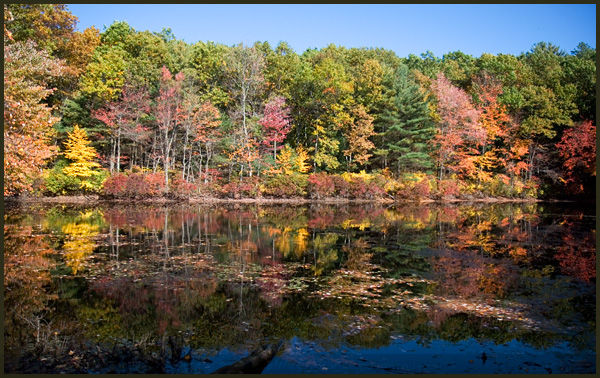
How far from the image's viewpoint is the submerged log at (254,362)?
5270 millimetres

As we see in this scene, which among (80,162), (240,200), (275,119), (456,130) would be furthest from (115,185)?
(456,130)

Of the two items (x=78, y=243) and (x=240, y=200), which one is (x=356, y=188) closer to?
(x=240, y=200)

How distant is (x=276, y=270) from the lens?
10922 millimetres

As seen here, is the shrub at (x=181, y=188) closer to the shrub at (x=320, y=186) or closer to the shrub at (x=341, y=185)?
the shrub at (x=320, y=186)

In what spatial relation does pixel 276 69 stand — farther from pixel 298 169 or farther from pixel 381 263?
pixel 381 263

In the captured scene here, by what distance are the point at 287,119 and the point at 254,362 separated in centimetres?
3702

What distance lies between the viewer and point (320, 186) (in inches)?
1455

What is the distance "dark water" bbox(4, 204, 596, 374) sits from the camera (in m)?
Result: 5.86

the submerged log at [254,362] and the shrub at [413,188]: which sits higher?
the shrub at [413,188]

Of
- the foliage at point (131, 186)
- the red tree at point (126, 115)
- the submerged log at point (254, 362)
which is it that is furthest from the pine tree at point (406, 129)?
the submerged log at point (254, 362)

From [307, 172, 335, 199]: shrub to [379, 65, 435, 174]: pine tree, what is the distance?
7.07 metres

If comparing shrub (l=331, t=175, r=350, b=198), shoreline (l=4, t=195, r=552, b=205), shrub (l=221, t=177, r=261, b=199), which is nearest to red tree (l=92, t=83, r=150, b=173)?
shoreline (l=4, t=195, r=552, b=205)

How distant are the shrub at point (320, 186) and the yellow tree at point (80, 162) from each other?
17570 mm

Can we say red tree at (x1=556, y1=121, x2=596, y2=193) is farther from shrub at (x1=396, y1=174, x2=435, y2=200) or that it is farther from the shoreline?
shrub at (x1=396, y1=174, x2=435, y2=200)
